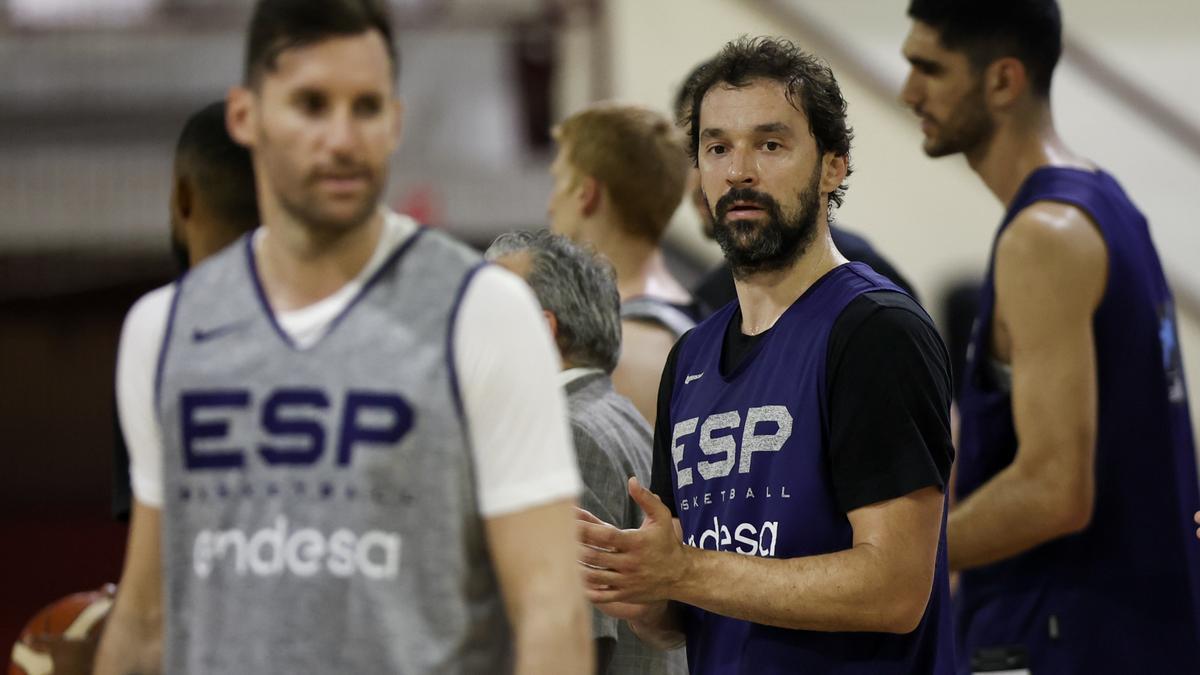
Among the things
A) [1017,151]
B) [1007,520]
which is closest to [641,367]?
[1007,520]

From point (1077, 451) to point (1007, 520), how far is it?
0.19m

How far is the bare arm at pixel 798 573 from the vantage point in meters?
2.22

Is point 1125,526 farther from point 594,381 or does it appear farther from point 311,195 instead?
point 311,195

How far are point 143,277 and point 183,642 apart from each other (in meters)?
5.75

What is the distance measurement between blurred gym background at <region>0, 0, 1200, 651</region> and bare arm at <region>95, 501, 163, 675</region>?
16.2 feet

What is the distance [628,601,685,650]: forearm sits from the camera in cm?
250

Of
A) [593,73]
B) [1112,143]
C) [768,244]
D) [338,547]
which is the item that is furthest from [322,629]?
[1112,143]

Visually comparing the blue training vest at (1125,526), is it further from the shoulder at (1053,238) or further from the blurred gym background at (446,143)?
the blurred gym background at (446,143)

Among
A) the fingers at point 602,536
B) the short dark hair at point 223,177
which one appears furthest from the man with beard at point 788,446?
the short dark hair at point 223,177

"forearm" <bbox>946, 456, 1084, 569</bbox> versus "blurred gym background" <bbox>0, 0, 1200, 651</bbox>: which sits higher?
"blurred gym background" <bbox>0, 0, 1200, 651</bbox>

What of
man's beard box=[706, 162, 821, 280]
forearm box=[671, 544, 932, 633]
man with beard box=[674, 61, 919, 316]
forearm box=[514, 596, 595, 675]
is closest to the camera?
forearm box=[514, 596, 595, 675]

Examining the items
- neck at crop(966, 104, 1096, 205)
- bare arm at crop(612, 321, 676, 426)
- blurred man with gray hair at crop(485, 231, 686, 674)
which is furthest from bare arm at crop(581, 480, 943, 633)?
neck at crop(966, 104, 1096, 205)

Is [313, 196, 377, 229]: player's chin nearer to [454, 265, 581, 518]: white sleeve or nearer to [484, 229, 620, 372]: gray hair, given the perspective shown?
[454, 265, 581, 518]: white sleeve

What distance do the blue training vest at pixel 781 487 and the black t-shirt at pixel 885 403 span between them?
26 mm
